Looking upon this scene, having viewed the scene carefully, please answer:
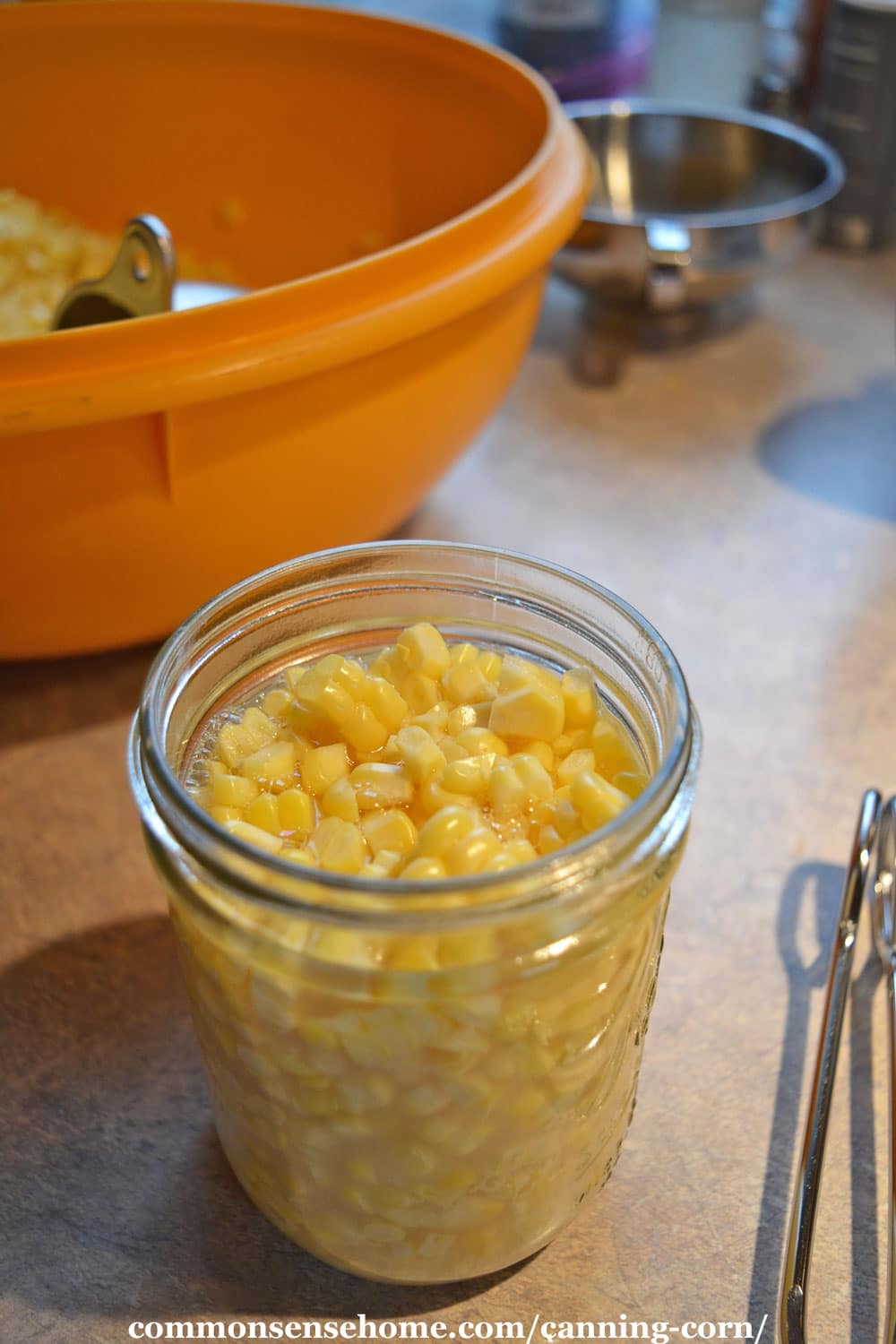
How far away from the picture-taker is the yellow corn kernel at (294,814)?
555 mm

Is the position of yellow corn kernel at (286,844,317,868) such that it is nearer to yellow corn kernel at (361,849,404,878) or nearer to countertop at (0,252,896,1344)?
yellow corn kernel at (361,849,404,878)

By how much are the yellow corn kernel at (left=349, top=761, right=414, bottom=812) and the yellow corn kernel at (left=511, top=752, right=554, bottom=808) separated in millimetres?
52

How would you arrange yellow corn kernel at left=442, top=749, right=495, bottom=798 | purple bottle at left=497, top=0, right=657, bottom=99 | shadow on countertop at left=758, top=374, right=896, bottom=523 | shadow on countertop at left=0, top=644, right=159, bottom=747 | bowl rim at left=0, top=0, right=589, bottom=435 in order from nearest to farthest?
1. yellow corn kernel at left=442, top=749, right=495, bottom=798
2. bowl rim at left=0, top=0, right=589, bottom=435
3. shadow on countertop at left=0, top=644, right=159, bottom=747
4. shadow on countertop at left=758, top=374, right=896, bottom=523
5. purple bottle at left=497, top=0, right=657, bottom=99

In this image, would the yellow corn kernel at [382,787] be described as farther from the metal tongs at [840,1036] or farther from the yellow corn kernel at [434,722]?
the metal tongs at [840,1036]

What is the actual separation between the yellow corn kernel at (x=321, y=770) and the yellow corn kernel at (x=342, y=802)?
0.07ft

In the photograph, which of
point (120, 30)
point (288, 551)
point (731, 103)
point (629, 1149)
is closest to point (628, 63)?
point (731, 103)

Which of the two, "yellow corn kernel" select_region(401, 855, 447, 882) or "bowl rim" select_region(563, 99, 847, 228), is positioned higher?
"yellow corn kernel" select_region(401, 855, 447, 882)

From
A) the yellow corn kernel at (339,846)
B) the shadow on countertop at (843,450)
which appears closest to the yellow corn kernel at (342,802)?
the yellow corn kernel at (339,846)

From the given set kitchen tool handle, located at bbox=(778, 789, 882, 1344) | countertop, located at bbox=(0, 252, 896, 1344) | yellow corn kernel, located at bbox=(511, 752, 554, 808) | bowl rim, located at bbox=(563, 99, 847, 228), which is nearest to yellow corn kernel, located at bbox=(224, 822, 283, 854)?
yellow corn kernel, located at bbox=(511, 752, 554, 808)

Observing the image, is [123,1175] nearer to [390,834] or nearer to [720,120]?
[390,834]

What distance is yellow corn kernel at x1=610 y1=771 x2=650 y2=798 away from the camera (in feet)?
1.87

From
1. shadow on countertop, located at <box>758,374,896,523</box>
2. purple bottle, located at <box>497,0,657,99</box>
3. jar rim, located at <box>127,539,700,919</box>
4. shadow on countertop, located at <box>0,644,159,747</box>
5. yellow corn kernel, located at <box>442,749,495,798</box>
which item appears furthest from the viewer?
purple bottle, located at <box>497,0,657,99</box>

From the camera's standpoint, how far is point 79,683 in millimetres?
979

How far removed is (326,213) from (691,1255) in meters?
1.05
